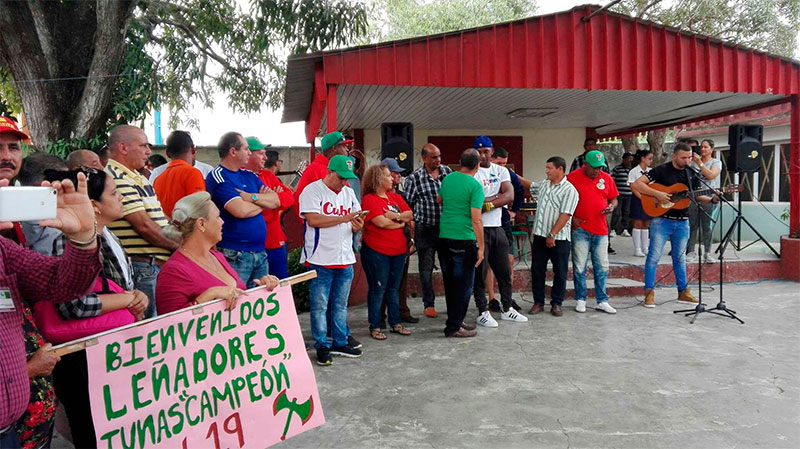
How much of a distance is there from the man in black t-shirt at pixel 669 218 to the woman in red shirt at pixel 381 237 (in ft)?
10.9

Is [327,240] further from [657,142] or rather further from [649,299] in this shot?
[657,142]

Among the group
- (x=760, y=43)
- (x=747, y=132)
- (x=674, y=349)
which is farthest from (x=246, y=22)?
(x=760, y=43)

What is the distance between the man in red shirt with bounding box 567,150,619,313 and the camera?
6.57m

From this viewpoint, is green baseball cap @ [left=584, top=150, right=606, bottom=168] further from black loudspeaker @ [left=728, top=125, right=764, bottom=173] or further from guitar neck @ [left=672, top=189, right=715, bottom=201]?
black loudspeaker @ [left=728, top=125, right=764, bottom=173]

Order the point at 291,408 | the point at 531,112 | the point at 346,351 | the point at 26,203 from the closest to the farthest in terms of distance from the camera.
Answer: the point at 26,203 < the point at 291,408 < the point at 346,351 < the point at 531,112

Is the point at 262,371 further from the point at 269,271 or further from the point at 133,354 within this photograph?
the point at 269,271

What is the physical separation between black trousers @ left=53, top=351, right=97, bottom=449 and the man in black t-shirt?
6306 mm

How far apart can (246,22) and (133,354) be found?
1203 cm

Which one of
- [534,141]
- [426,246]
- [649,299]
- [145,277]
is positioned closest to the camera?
[145,277]

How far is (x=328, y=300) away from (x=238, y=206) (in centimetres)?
137

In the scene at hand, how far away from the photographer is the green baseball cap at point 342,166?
4.68 meters

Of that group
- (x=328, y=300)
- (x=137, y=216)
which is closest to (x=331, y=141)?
(x=328, y=300)

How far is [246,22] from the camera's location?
12.9 meters

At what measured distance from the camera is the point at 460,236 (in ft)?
17.8
